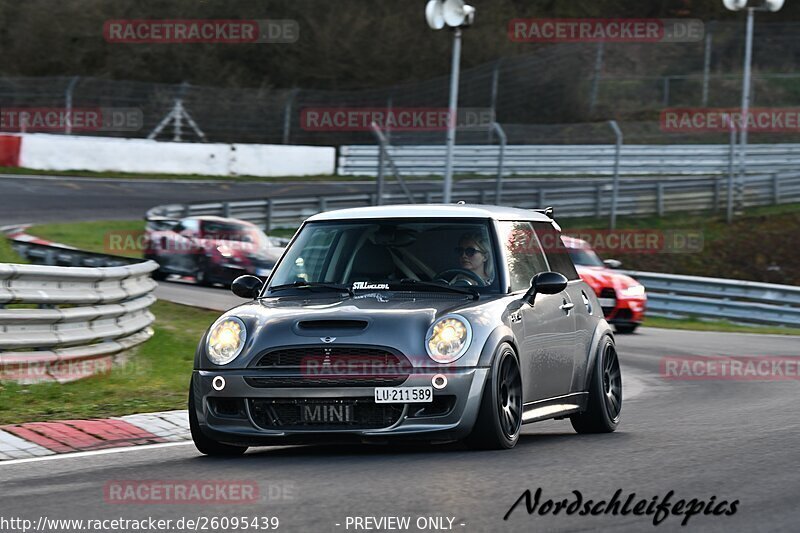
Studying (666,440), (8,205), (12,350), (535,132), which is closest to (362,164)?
(535,132)

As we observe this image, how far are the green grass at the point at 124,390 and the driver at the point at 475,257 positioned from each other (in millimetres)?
2840

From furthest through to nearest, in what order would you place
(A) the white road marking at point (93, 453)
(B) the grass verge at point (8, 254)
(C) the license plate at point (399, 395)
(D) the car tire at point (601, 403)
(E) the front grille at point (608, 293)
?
1. (E) the front grille at point (608, 293)
2. (B) the grass verge at point (8, 254)
3. (D) the car tire at point (601, 403)
4. (A) the white road marking at point (93, 453)
5. (C) the license plate at point (399, 395)

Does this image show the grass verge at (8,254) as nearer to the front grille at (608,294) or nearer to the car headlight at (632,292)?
the front grille at (608,294)

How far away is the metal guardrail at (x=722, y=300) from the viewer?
25828 mm

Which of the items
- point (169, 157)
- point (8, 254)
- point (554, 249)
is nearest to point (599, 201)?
point (169, 157)

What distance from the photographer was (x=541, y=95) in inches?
1795

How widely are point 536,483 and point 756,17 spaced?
53.8m

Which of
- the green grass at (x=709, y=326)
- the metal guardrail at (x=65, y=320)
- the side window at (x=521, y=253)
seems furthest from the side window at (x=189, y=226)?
the side window at (x=521, y=253)

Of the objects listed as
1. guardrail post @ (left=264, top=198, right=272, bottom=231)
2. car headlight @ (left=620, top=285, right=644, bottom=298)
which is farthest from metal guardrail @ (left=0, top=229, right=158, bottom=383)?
guardrail post @ (left=264, top=198, right=272, bottom=231)

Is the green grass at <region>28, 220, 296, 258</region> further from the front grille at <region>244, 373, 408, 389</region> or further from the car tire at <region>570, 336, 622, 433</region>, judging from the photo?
the front grille at <region>244, 373, 408, 389</region>

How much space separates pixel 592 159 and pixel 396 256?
105 ft

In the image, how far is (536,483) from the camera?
6.79 meters

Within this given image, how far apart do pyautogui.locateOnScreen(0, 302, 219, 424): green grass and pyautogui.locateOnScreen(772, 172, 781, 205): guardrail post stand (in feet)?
74.7

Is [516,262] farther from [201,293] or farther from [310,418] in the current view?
[201,293]
